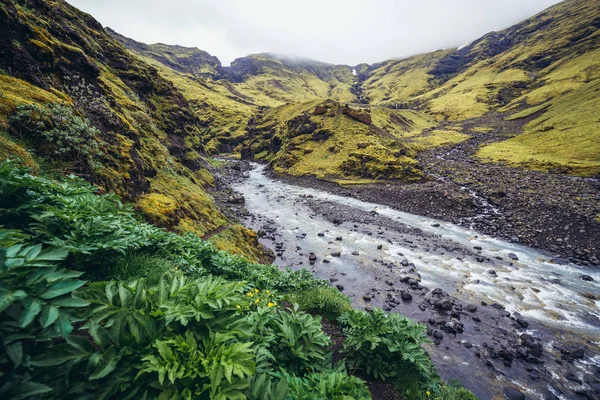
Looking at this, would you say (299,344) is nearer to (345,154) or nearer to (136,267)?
(136,267)

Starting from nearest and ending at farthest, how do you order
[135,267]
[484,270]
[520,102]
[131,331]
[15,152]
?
[131,331] → [135,267] → [15,152] → [484,270] → [520,102]

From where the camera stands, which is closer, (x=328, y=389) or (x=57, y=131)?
(x=328, y=389)

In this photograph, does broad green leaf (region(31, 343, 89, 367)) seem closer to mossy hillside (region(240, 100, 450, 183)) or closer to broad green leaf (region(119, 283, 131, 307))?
broad green leaf (region(119, 283, 131, 307))

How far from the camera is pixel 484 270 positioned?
53.7 feet

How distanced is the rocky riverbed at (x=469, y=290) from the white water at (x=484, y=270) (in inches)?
2.6

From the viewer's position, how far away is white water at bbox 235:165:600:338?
12.7 meters

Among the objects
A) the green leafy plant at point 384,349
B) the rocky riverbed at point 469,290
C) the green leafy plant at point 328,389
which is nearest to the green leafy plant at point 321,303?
the green leafy plant at point 384,349

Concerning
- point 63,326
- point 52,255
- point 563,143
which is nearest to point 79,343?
point 63,326

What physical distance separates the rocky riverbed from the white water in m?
0.07

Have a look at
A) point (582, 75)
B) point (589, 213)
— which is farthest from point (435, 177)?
point (582, 75)

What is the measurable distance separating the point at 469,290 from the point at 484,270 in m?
3.21

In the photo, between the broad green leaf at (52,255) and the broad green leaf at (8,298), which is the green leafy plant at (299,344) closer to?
the broad green leaf at (52,255)

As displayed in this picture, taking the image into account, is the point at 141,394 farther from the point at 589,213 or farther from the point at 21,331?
the point at 589,213

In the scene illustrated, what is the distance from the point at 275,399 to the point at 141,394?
128cm
